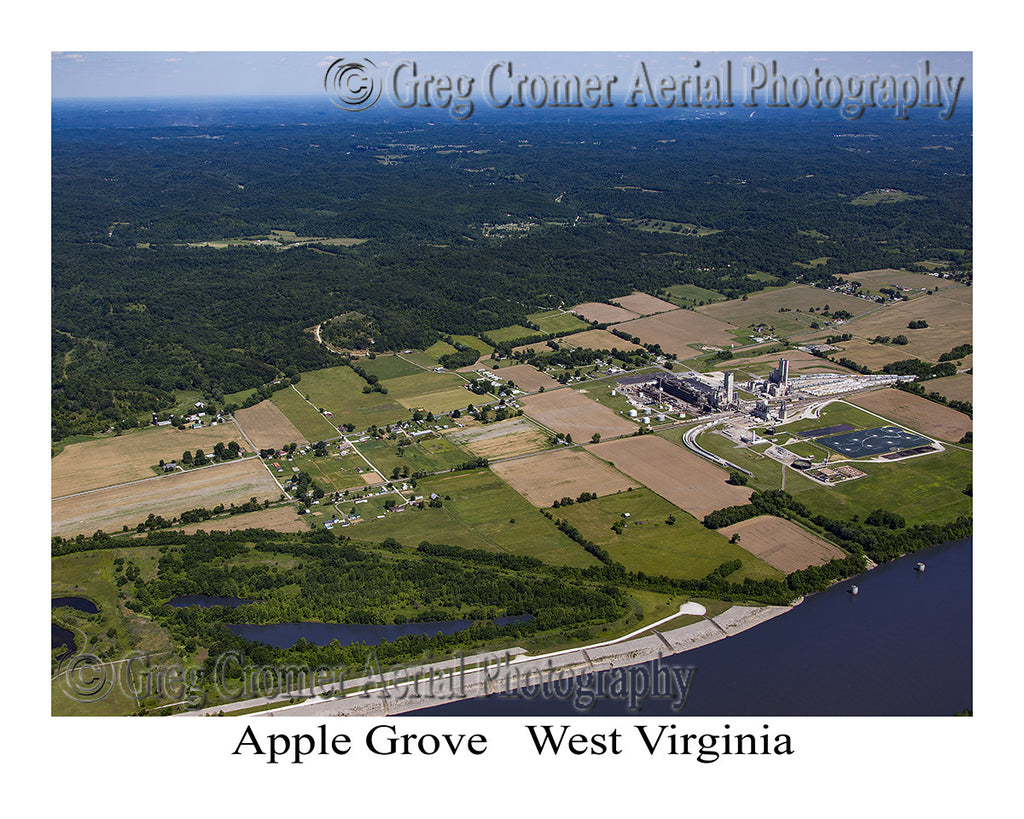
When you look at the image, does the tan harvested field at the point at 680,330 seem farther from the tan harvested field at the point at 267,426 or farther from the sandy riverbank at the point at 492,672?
the sandy riverbank at the point at 492,672

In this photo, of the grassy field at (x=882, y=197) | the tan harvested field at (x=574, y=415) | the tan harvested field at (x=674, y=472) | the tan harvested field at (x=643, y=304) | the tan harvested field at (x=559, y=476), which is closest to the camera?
the tan harvested field at (x=674, y=472)

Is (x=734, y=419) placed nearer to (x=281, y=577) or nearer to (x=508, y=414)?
(x=508, y=414)

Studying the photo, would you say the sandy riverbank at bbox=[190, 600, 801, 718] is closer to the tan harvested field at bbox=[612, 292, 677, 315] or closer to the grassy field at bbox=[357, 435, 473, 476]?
the grassy field at bbox=[357, 435, 473, 476]

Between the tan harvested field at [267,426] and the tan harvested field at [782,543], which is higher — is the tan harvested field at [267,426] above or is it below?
above

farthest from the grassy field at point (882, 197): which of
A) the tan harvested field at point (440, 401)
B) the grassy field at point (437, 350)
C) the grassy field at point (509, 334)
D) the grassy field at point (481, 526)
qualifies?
the grassy field at point (481, 526)

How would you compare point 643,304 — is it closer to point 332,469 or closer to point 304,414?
point 304,414

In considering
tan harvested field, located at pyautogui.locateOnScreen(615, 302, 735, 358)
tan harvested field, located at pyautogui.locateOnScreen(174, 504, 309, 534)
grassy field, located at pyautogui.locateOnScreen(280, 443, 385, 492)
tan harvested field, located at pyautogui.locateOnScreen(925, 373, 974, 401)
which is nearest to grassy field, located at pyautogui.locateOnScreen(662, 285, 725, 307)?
tan harvested field, located at pyautogui.locateOnScreen(615, 302, 735, 358)

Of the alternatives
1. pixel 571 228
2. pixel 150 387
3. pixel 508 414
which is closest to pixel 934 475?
pixel 508 414
